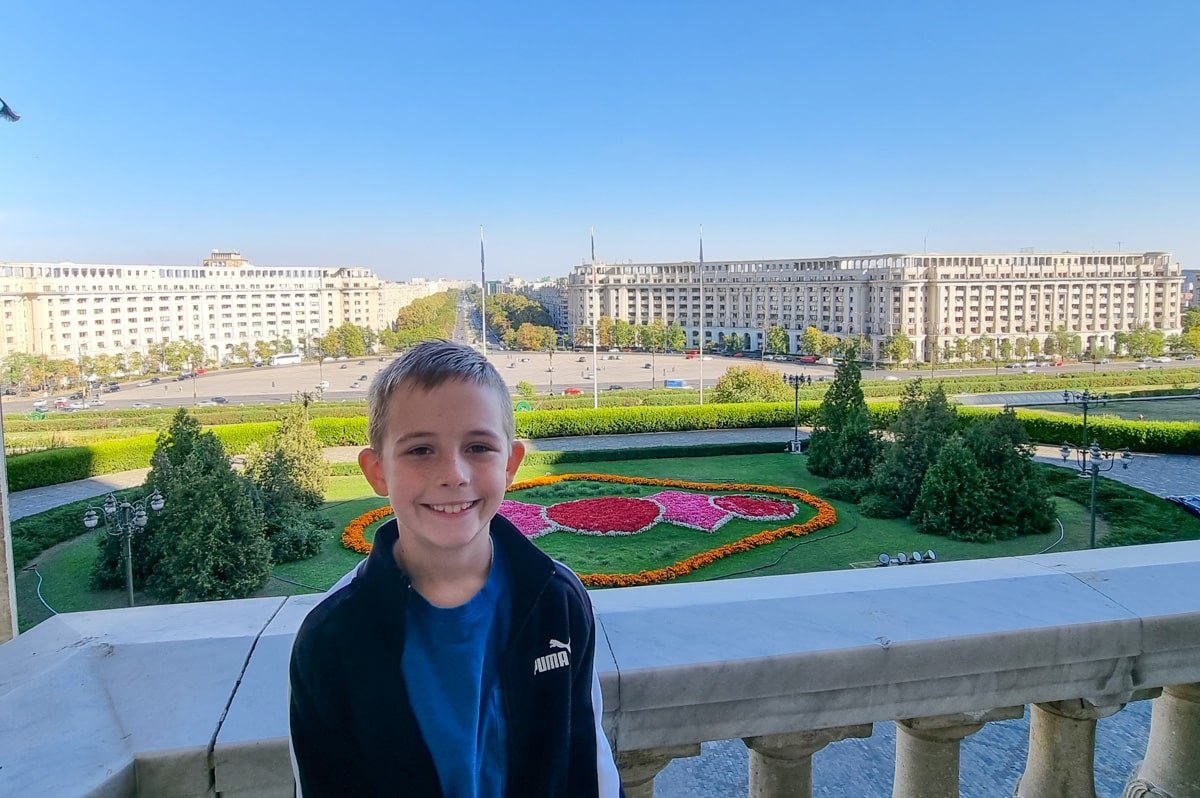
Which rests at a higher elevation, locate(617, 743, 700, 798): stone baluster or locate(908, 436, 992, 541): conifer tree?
locate(617, 743, 700, 798): stone baluster

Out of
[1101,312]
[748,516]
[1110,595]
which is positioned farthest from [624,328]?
[1110,595]

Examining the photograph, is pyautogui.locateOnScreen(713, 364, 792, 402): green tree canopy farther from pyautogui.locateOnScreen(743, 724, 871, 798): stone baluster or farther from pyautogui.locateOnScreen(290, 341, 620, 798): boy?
pyautogui.locateOnScreen(290, 341, 620, 798): boy

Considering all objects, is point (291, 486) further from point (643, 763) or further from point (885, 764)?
point (643, 763)

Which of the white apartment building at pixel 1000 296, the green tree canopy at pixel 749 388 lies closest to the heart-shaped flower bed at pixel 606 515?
the green tree canopy at pixel 749 388

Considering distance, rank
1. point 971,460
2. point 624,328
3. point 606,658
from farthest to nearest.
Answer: point 624,328 < point 971,460 < point 606,658

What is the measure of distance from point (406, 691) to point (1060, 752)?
128 centimetres

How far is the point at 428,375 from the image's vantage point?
102 centimetres

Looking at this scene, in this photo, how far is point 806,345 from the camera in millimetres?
66562

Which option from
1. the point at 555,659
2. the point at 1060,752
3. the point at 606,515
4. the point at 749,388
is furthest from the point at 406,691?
the point at 749,388

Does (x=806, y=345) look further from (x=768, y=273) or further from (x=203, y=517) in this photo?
(x=203, y=517)

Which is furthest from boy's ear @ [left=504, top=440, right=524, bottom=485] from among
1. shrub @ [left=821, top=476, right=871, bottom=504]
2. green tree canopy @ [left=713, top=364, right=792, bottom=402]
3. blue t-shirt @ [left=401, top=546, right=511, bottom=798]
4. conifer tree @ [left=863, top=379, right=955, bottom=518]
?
green tree canopy @ [left=713, top=364, right=792, bottom=402]

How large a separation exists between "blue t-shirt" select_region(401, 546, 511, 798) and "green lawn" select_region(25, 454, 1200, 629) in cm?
1021

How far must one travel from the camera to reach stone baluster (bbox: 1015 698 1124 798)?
5.06ft

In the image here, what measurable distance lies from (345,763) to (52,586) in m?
12.8
